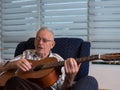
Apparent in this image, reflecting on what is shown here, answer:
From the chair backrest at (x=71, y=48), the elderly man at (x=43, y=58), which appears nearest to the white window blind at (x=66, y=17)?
the chair backrest at (x=71, y=48)

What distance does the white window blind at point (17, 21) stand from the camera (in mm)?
3234

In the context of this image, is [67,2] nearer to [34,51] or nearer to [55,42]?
[55,42]

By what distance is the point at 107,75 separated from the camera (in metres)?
2.70

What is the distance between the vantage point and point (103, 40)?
2.83 m

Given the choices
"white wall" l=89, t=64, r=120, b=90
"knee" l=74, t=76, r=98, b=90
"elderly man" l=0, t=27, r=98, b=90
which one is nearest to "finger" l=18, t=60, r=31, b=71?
"elderly man" l=0, t=27, r=98, b=90

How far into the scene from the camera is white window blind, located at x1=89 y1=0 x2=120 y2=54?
9.07 ft

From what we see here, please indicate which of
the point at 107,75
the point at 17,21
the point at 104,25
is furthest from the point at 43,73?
the point at 17,21

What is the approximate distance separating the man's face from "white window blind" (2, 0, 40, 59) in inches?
38.4

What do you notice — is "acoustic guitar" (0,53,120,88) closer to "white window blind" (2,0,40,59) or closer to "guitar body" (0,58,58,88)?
"guitar body" (0,58,58,88)

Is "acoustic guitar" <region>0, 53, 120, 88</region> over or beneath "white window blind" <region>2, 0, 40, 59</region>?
beneath

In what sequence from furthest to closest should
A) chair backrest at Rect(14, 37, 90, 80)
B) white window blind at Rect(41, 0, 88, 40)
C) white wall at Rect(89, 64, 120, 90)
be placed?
white window blind at Rect(41, 0, 88, 40) → white wall at Rect(89, 64, 120, 90) → chair backrest at Rect(14, 37, 90, 80)

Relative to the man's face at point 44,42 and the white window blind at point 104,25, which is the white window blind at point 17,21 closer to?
the white window blind at point 104,25

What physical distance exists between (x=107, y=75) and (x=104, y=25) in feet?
1.96

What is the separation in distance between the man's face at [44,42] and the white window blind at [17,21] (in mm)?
Result: 976
